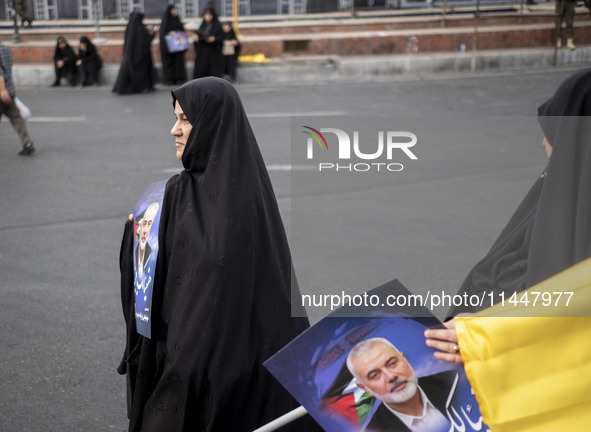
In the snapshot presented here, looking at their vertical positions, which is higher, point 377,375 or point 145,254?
point 145,254

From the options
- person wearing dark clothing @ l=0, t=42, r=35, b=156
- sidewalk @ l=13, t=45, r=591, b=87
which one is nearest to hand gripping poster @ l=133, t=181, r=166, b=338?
person wearing dark clothing @ l=0, t=42, r=35, b=156

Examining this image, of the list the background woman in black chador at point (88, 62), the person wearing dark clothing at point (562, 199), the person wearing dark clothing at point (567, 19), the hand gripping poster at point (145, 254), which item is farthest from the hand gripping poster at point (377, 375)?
the person wearing dark clothing at point (567, 19)

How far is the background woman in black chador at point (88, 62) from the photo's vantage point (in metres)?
14.7

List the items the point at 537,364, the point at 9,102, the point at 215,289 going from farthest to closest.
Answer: the point at 9,102
the point at 215,289
the point at 537,364

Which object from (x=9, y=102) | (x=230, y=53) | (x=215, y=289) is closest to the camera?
(x=215, y=289)

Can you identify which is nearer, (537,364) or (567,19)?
(537,364)

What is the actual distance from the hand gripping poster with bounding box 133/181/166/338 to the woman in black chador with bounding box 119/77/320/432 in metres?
0.03

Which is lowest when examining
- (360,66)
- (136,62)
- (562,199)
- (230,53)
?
(360,66)

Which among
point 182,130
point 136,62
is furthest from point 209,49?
point 182,130

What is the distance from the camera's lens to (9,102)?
360 inches

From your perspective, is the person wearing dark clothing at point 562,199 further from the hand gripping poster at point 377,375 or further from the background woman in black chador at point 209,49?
the background woman in black chador at point 209,49

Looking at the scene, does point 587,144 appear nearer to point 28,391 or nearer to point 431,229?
point 28,391

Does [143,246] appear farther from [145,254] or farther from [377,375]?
[377,375]

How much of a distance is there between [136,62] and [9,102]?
17.6 ft
